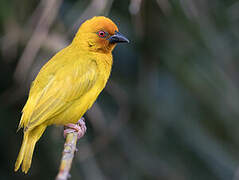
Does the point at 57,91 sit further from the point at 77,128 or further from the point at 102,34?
the point at 102,34

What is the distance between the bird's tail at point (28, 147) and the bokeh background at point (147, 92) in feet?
2.59

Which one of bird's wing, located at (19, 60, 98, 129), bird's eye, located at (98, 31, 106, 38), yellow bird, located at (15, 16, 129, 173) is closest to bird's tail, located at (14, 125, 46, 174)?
yellow bird, located at (15, 16, 129, 173)

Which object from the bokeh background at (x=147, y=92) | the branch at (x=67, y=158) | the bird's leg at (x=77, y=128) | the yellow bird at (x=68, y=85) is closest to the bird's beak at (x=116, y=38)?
the yellow bird at (x=68, y=85)

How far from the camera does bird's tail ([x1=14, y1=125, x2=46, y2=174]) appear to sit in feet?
9.68

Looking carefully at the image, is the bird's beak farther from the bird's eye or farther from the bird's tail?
the bird's tail

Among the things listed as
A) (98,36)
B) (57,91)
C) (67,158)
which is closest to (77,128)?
(57,91)

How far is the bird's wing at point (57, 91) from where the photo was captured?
3.06m

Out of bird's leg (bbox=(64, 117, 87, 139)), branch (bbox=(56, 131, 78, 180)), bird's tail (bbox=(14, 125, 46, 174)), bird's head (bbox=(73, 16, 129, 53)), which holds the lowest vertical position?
bird's tail (bbox=(14, 125, 46, 174))

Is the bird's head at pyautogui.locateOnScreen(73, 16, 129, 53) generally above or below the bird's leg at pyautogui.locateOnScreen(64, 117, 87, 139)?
above

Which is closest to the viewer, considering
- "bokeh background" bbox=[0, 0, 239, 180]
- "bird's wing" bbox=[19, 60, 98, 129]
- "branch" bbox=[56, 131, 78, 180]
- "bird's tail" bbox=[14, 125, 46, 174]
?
"branch" bbox=[56, 131, 78, 180]

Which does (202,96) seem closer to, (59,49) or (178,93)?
(178,93)

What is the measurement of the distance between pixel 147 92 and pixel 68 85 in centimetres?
125

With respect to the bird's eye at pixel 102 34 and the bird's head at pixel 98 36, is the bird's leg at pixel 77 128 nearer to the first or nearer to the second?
the bird's head at pixel 98 36

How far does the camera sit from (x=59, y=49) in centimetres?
366
